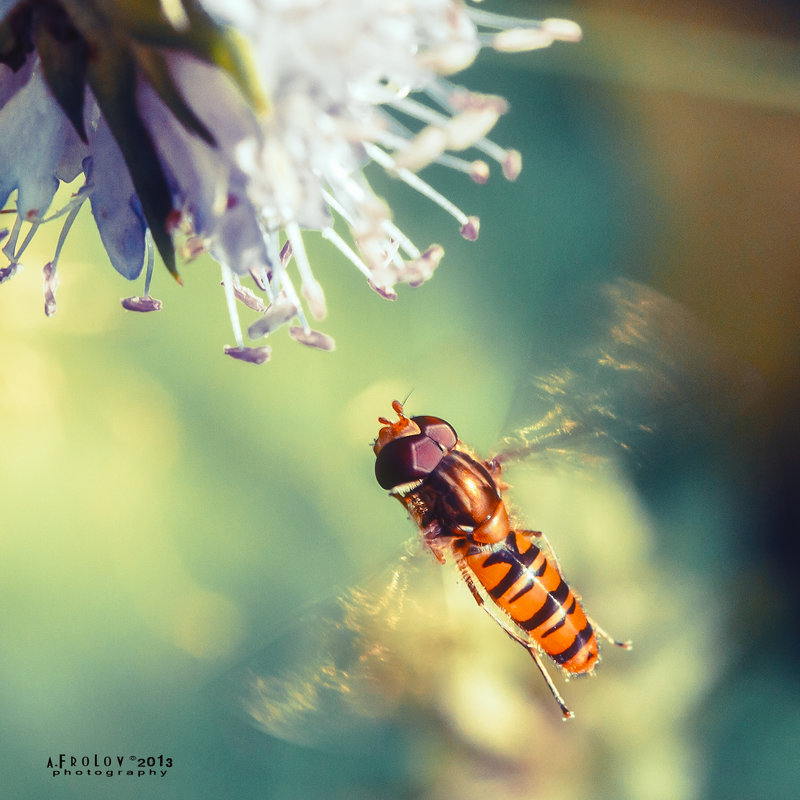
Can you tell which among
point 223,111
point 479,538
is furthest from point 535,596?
point 223,111

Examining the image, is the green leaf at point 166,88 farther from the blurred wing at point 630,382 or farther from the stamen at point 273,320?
the blurred wing at point 630,382

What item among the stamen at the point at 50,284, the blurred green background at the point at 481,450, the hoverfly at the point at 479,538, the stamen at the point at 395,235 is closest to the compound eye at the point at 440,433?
the hoverfly at the point at 479,538

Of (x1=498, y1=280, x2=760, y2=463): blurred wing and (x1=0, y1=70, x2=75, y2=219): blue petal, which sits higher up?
(x1=0, y1=70, x2=75, y2=219): blue petal

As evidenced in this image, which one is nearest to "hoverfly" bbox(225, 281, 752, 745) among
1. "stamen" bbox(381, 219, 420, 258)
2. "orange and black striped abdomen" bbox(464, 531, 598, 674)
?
"orange and black striped abdomen" bbox(464, 531, 598, 674)

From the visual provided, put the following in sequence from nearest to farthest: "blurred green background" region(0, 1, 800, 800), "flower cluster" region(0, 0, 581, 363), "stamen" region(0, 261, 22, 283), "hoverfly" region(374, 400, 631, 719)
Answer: "flower cluster" region(0, 0, 581, 363) < "stamen" region(0, 261, 22, 283) < "hoverfly" region(374, 400, 631, 719) < "blurred green background" region(0, 1, 800, 800)

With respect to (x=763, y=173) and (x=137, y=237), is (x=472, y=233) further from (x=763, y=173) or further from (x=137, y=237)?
(x=763, y=173)

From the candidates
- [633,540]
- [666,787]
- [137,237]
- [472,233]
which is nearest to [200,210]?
[137,237]

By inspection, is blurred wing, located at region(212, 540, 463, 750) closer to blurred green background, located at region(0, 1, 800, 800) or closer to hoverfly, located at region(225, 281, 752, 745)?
hoverfly, located at region(225, 281, 752, 745)
